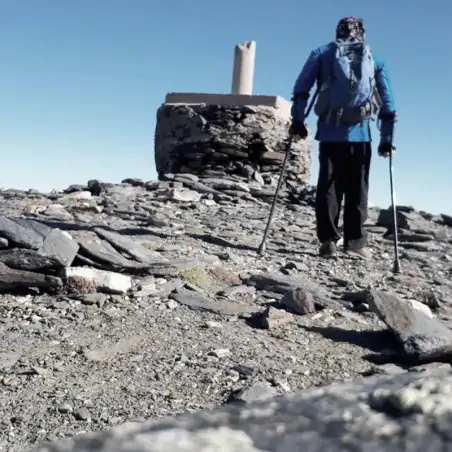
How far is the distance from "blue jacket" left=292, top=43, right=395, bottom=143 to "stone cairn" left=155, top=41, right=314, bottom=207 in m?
5.80

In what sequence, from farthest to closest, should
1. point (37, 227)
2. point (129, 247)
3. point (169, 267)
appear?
1. point (129, 247)
2. point (169, 267)
3. point (37, 227)

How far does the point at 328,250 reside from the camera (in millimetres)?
7172

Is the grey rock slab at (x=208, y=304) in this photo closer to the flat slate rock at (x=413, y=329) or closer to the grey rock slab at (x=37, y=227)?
the flat slate rock at (x=413, y=329)

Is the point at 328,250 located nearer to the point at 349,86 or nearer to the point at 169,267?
the point at 349,86

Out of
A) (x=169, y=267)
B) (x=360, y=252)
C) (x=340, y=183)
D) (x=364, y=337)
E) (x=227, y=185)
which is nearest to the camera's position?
(x=364, y=337)

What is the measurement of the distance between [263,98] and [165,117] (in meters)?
2.18

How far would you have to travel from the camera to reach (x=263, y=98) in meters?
13.6

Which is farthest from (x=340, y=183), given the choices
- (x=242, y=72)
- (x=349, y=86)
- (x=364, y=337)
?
(x=242, y=72)

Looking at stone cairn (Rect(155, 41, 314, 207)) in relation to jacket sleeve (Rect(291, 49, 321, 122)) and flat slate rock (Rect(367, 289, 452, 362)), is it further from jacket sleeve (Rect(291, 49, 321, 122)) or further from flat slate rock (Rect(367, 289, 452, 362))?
flat slate rock (Rect(367, 289, 452, 362))

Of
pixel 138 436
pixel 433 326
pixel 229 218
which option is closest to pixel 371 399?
pixel 138 436

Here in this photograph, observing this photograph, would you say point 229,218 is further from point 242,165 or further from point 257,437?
point 257,437

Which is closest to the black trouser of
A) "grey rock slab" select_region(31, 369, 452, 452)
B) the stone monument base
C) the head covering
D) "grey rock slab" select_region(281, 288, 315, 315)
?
the head covering

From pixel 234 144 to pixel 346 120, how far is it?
21.7 ft

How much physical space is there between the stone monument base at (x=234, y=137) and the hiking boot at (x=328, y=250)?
20.7 feet
